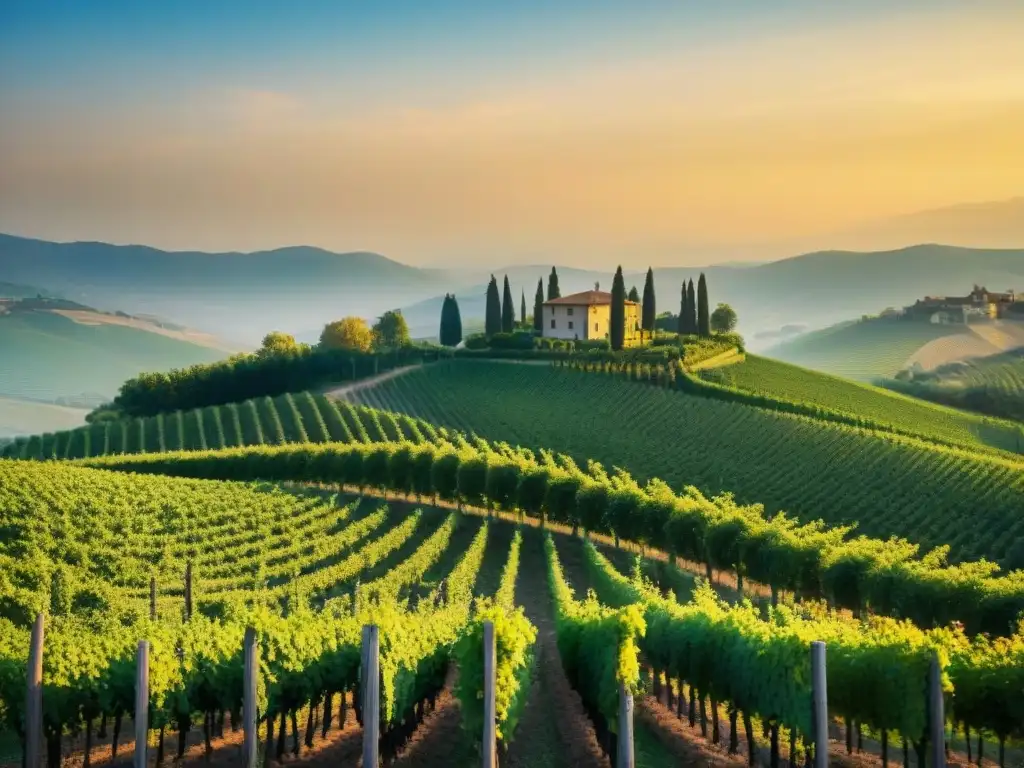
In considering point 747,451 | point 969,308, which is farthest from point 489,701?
point 969,308

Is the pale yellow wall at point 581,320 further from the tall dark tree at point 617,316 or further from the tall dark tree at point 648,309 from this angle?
the tall dark tree at point 617,316

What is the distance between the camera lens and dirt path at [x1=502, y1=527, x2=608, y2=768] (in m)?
16.5

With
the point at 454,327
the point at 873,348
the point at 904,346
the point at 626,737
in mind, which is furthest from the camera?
the point at 873,348

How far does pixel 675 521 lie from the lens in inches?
1335

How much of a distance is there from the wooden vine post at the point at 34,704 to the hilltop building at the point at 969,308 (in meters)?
162

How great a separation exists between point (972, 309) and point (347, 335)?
110m

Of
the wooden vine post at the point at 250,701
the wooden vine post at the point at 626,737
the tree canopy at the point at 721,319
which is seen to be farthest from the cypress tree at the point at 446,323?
the wooden vine post at the point at 626,737

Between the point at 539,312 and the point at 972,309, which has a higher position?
the point at 972,309

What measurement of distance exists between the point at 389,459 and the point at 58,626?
22358mm

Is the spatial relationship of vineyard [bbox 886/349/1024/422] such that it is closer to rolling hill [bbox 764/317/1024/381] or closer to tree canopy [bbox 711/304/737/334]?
rolling hill [bbox 764/317/1024/381]

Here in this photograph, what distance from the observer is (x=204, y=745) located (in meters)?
17.2

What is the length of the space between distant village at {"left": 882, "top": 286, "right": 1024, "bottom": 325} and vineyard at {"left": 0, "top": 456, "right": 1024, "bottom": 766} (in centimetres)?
14489

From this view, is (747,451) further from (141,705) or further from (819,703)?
(141,705)

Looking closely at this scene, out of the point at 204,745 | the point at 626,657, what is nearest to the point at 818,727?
the point at 626,657
